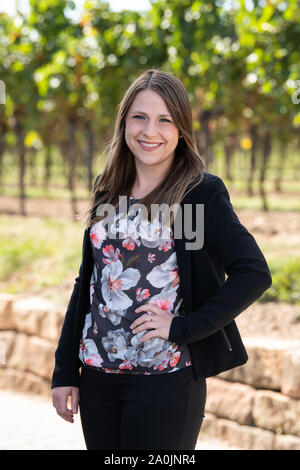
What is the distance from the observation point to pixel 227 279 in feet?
5.97

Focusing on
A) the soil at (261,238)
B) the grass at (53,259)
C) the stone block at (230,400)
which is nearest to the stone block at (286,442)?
the stone block at (230,400)

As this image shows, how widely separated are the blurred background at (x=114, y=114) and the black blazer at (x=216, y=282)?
711 mm

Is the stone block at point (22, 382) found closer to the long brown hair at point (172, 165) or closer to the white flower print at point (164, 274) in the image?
the long brown hair at point (172, 165)

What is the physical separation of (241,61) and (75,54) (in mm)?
2829

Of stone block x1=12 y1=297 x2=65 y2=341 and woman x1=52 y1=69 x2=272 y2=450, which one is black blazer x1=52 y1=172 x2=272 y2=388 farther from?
stone block x1=12 y1=297 x2=65 y2=341

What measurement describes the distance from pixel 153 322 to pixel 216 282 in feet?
0.73

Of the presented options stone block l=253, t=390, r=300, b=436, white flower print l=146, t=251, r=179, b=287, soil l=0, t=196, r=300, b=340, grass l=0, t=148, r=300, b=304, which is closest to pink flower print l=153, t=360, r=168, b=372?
white flower print l=146, t=251, r=179, b=287

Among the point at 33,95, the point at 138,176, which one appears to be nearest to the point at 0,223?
the point at 33,95

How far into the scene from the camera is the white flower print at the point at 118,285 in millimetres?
1898
